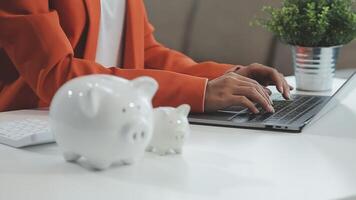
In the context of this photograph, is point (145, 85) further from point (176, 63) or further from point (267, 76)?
point (176, 63)

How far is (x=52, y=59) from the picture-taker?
44.3 inches

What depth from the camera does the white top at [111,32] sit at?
143 centimetres

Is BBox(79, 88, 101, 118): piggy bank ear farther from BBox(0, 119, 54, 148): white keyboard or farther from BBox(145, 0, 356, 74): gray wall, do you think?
BBox(145, 0, 356, 74): gray wall

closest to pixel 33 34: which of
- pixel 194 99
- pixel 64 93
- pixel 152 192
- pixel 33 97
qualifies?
pixel 33 97

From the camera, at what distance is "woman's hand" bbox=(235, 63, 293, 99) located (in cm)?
125

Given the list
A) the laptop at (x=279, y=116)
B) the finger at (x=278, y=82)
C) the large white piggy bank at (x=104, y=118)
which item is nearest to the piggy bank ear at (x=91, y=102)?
the large white piggy bank at (x=104, y=118)

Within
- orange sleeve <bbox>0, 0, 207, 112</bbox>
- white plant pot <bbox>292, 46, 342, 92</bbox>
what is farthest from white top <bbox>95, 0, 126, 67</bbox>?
white plant pot <bbox>292, 46, 342, 92</bbox>

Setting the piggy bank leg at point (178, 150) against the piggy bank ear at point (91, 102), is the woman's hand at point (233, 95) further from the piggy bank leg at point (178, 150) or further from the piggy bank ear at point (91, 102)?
the piggy bank ear at point (91, 102)

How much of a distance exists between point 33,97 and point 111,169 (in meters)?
0.56

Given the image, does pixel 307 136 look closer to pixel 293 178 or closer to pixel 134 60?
pixel 293 178

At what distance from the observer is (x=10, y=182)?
0.74m

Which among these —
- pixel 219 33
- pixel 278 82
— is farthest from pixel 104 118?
pixel 219 33

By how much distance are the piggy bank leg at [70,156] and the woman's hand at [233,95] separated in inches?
13.4

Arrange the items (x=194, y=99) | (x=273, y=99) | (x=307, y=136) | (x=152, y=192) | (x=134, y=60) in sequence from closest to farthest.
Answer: (x=152, y=192) < (x=307, y=136) < (x=194, y=99) < (x=273, y=99) < (x=134, y=60)
